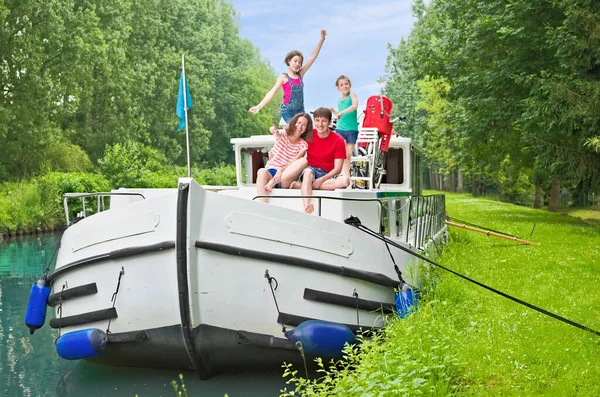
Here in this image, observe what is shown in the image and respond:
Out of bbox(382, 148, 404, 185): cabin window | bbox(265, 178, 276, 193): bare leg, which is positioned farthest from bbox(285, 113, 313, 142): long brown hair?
bbox(382, 148, 404, 185): cabin window

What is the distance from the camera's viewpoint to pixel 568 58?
21.1 meters

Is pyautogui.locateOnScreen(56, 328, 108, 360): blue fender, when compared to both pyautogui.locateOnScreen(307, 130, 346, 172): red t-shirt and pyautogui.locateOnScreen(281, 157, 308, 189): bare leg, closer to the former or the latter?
pyautogui.locateOnScreen(281, 157, 308, 189): bare leg

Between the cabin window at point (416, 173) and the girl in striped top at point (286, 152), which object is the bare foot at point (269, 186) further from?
the cabin window at point (416, 173)

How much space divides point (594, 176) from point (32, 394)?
17.5 metres

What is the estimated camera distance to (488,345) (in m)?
6.84

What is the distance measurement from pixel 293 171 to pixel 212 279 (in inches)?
85.9

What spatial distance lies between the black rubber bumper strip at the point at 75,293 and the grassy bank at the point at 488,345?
2.51m

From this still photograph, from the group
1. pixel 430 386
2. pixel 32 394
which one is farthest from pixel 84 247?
pixel 430 386

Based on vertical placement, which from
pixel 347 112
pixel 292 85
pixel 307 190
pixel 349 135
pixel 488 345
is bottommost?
pixel 488 345

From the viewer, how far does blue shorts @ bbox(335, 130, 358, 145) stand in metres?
10.6

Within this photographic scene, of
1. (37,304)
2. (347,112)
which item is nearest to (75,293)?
(37,304)

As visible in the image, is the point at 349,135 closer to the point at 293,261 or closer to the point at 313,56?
the point at 313,56

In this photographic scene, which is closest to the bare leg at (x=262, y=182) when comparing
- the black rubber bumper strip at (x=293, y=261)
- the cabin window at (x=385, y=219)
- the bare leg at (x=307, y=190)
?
the bare leg at (x=307, y=190)

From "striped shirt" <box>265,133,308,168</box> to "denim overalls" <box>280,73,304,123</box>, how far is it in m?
0.70
